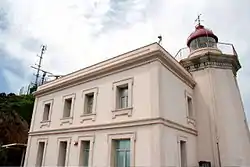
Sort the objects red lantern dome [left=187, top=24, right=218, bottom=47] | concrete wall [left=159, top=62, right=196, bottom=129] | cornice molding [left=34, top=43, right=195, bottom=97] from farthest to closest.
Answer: red lantern dome [left=187, top=24, right=218, bottom=47] → cornice molding [left=34, top=43, right=195, bottom=97] → concrete wall [left=159, top=62, right=196, bottom=129]

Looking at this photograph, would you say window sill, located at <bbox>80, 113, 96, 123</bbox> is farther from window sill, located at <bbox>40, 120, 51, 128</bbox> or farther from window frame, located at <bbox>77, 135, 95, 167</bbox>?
window sill, located at <bbox>40, 120, 51, 128</bbox>

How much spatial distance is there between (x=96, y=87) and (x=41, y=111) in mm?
5606

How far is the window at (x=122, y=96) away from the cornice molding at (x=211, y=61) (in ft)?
16.6

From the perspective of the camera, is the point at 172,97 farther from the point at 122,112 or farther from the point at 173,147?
the point at 122,112

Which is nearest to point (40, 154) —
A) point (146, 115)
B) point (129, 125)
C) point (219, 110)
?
point (129, 125)

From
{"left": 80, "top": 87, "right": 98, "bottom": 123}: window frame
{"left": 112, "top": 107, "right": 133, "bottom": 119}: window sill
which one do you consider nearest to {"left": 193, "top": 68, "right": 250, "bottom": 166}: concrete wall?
{"left": 112, "top": 107, "right": 133, "bottom": 119}: window sill

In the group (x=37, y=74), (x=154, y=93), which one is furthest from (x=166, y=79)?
(x=37, y=74)

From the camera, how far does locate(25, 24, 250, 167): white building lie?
9.88 m

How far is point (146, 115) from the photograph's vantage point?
9805 millimetres

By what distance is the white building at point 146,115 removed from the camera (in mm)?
9882

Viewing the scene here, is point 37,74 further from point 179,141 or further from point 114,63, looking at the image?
point 179,141

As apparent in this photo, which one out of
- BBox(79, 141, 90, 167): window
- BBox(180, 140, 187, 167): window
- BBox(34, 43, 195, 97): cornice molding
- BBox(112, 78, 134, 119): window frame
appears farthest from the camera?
BBox(79, 141, 90, 167): window

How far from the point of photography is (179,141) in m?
10.6

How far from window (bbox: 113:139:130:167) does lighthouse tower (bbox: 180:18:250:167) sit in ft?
14.5
